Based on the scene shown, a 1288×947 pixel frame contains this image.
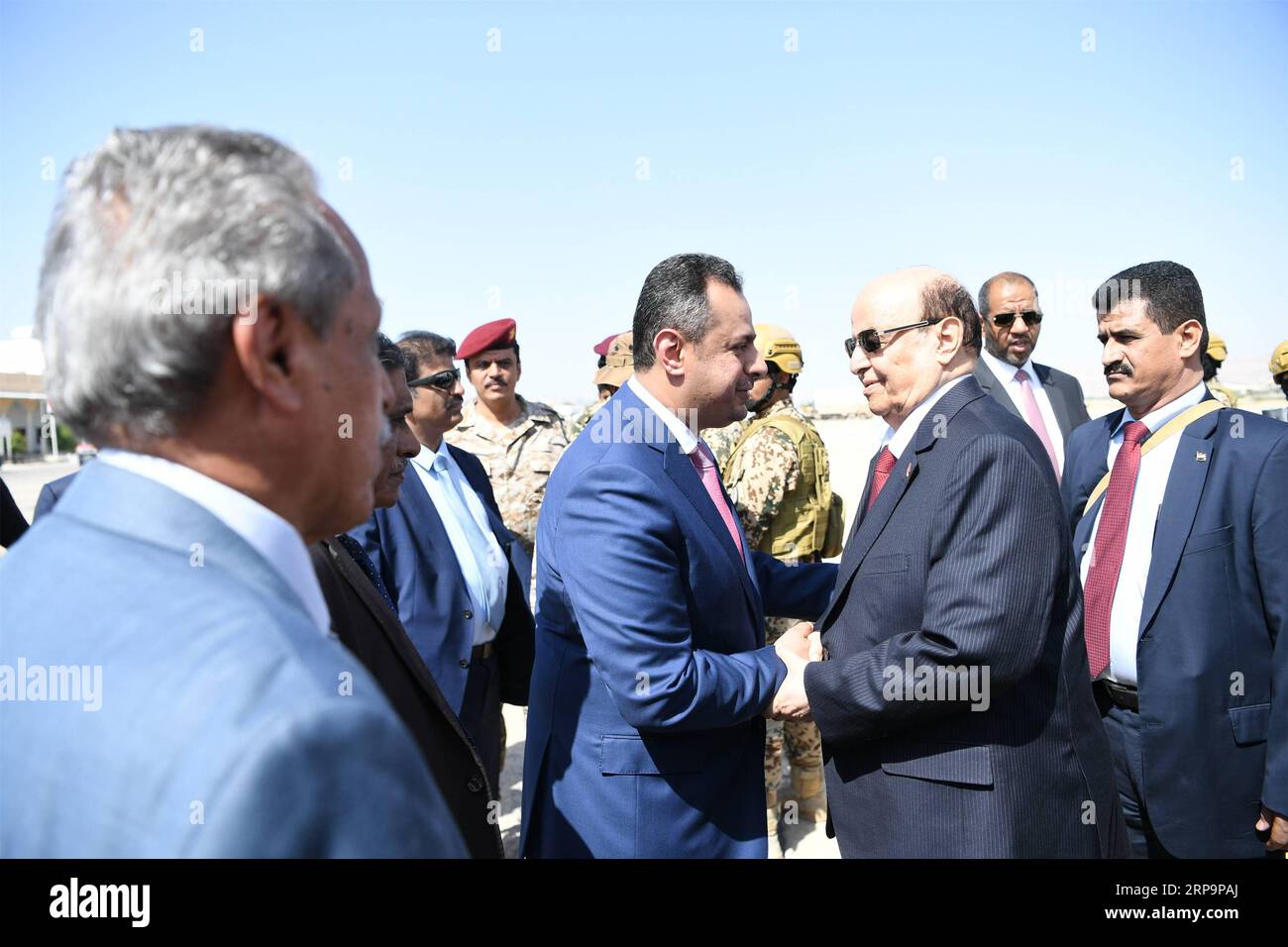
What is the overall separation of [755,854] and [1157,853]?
1.66 metres

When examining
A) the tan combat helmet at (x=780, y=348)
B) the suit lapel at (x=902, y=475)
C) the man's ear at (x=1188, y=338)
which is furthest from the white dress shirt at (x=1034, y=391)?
the suit lapel at (x=902, y=475)

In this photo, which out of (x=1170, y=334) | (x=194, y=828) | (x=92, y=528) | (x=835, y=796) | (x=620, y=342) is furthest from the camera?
(x=620, y=342)

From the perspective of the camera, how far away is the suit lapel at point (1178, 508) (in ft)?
9.79

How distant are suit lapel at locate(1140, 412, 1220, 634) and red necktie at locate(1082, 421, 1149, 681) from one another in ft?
0.55

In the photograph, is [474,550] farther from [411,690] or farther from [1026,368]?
[1026,368]

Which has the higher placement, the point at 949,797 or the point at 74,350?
the point at 74,350

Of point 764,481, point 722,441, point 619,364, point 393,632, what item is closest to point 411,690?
point 393,632

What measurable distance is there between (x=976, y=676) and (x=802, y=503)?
2920mm

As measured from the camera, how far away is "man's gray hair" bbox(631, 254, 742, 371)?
8.81ft

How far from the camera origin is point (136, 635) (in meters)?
0.77
